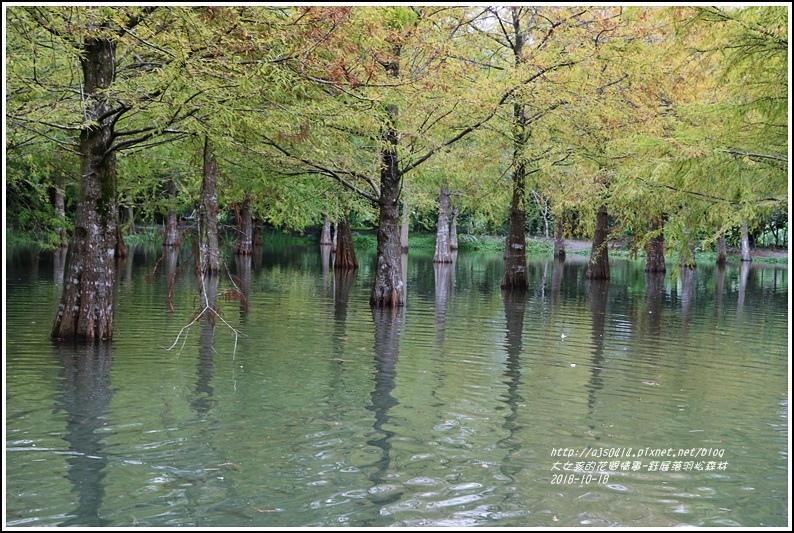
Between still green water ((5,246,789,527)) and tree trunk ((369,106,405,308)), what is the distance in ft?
7.19

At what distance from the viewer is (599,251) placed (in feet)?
97.0

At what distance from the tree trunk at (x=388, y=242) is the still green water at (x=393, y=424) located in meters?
2.19

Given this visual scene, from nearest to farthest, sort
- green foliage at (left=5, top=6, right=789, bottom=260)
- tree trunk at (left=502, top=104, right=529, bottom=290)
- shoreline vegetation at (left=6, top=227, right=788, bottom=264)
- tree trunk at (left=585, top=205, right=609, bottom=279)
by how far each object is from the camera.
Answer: green foliage at (left=5, top=6, right=789, bottom=260)
tree trunk at (left=502, top=104, right=529, bottom=290)
tree trunk at (left=585, top=205, right=609, bottom=279)
shoreline vegetation at (left=6, top=227, right=788, bottom=264)

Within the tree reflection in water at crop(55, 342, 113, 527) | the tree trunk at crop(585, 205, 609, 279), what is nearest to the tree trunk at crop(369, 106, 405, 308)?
the tree reflection in water at crop(55, 342, 113, 527)

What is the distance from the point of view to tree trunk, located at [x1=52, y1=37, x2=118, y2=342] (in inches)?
497

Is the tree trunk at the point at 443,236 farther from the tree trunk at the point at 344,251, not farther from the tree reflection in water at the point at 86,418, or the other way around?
the tree reflection in water at the point at 86,418

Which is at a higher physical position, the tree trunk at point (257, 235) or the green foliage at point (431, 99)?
the green foliage at point (431, 99)

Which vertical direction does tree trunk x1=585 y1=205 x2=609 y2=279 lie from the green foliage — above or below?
below

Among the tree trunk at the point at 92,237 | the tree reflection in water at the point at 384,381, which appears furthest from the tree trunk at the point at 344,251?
the tree trunk at the point at 92,237

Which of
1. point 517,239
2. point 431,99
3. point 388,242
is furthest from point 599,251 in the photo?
point 431,99

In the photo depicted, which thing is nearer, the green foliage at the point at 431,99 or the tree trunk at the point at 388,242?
the green foliage at the point at 431,99

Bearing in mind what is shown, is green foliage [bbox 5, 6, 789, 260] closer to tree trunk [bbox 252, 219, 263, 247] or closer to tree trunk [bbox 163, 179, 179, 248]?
tree trunk [bbox 163, 179, 179, 248]

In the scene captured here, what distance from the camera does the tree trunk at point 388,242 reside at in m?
19.8

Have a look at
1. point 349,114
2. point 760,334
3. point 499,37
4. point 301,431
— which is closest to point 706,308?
point 760,334
